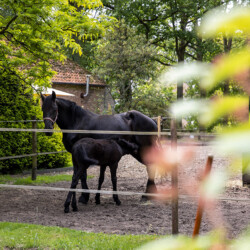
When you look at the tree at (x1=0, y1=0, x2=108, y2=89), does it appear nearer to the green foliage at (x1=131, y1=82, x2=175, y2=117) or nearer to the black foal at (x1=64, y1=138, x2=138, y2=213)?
the black foal at (x1=64, y1=138, x2=138, y2=213)

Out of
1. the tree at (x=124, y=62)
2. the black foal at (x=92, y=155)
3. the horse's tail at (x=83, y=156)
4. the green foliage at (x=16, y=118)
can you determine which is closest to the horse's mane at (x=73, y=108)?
the black foal at (x=92, y=155)

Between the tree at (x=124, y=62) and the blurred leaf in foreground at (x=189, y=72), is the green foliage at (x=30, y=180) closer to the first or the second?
the blurred leaf in foreground at (x=189, y=72)

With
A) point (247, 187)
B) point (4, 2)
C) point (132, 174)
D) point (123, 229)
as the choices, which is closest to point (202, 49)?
point (132, 174)

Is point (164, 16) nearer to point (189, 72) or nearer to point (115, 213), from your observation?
point (115, 213)

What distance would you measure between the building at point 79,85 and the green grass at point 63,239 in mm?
18524

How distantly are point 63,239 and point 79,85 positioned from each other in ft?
68.3

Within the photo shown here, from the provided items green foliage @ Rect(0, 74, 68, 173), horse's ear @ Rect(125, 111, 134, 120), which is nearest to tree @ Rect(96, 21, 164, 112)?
green foliage @ Rect(0, 74, 68, 173)

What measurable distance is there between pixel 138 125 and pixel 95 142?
135cm

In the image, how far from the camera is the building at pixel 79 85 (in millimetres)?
23719

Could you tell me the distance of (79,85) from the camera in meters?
24.8

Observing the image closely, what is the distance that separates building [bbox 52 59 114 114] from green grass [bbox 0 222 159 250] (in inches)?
729

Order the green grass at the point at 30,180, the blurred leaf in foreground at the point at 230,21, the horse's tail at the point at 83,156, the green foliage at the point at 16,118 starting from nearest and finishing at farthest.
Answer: the blurred leaf in foreground at the point at 230,21 → the horse's tail at the point at 83,156 → the green grass at the point at 30,180 → the green foliage at the point at 16,118

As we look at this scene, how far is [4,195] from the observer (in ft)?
26.5

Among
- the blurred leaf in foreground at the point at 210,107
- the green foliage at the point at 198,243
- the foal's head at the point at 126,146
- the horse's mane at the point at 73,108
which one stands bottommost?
the foal's head at the point at 126,146
